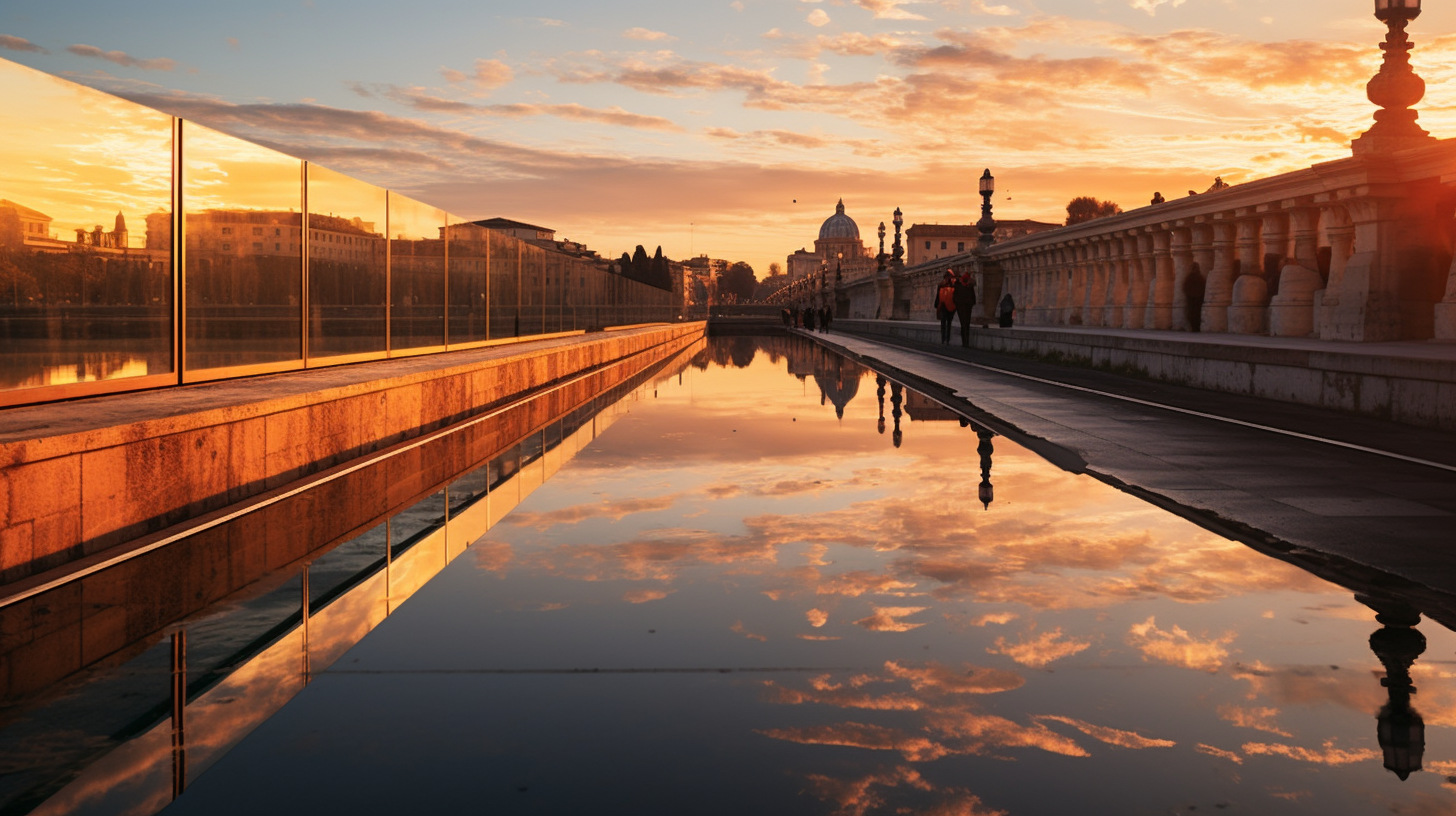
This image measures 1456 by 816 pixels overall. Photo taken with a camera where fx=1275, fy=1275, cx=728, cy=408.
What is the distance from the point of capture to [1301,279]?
21.8 metres

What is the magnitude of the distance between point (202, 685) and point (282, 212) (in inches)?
408

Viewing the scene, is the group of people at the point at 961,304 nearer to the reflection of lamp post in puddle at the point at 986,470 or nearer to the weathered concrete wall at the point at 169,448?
the reflection of lamp post in puddle at the point at 986,470

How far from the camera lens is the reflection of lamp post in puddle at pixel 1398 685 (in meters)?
3.71

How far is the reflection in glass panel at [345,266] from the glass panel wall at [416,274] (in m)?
0.67

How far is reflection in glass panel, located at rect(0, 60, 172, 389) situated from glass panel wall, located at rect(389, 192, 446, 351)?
24.7ft

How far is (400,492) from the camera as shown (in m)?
9.02

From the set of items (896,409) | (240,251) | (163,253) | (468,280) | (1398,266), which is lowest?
(896,409)

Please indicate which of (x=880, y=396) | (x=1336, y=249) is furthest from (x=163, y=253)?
(x=1336, y=249)

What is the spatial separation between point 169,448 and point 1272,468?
26.7ft

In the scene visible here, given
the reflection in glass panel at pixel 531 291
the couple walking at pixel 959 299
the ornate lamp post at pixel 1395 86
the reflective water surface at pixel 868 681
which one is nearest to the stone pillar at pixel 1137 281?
the couple walking at pixel 959 299

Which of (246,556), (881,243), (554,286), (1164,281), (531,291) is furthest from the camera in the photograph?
(881,243)

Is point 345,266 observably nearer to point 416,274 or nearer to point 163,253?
point 416,274

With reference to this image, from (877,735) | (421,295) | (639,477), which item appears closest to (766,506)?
(639,477)

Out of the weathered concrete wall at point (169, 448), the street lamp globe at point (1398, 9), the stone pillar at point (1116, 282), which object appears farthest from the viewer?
the stone pillar at point (1116, 282)
